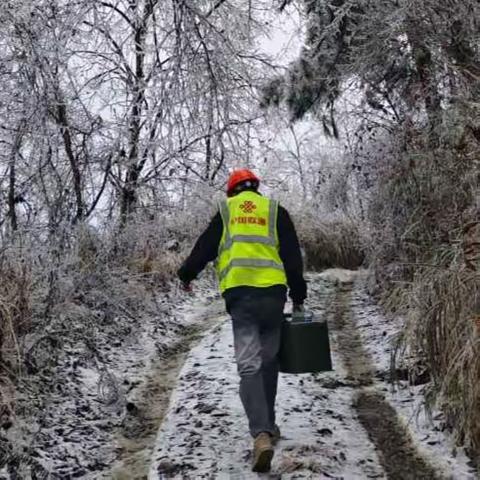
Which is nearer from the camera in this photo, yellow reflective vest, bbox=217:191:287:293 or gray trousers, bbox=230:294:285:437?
gray trousers, bbox=230:294:285:437

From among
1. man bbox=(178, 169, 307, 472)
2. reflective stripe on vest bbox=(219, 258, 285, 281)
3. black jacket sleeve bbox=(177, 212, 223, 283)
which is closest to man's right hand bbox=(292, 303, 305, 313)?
man bbox=(178, 169, 307, 472)

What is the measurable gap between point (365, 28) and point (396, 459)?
211 inches

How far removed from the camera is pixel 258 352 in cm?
406

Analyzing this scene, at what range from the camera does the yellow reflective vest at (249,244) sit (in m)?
4.09

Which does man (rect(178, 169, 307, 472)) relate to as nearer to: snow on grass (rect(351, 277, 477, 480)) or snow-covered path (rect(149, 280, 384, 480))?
snow-covered path (rect(149, 280, 384, 480))

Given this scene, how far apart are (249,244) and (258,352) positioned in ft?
2.16

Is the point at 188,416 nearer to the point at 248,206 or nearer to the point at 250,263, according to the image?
the point at 250,263

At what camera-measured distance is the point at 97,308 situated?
7207mm

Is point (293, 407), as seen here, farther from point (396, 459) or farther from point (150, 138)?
point (150, 138)

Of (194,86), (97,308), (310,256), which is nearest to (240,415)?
Result: (97,308)

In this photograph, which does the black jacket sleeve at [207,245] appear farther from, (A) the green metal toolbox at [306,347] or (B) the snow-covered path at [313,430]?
(B) the snow-covered path at [313,430]

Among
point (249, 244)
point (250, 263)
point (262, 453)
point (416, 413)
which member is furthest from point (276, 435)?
→ point (249, 244)

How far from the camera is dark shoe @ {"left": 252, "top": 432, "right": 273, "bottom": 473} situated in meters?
3.77

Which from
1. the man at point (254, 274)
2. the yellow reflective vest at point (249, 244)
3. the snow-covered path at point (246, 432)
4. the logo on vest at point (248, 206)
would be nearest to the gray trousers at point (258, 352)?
the man at point (254, 274)
